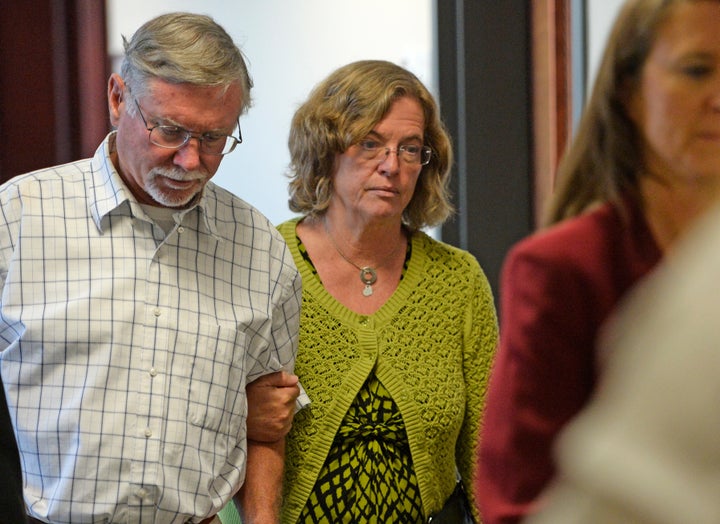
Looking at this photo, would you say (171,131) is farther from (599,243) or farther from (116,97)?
(599,243)

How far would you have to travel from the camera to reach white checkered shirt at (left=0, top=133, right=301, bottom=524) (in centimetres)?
183

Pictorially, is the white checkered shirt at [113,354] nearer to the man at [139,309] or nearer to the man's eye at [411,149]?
the man at [139,309]

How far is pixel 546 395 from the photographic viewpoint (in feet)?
3.15

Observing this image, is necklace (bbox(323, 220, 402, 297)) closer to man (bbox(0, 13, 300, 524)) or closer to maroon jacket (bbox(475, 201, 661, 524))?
man (bbox(0, 13, 300, 524))

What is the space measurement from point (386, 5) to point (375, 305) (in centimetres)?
141

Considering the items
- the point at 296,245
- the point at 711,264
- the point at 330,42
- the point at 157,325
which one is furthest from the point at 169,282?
the point at 330,42

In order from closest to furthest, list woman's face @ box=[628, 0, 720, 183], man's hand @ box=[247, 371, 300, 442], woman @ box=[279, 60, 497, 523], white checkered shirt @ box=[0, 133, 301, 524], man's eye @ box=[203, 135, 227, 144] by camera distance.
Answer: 1. woman's face @ box=[628, 0, 720, 183]
2. white checkered shirt @ box=[0, 133, 301, 524]
3. man's eye @ box=[203, 135, 227, 144]
4. man's hand @ box=[247, 371, 300, 442]
5. woman @ box=[279, 60, 497, 523]

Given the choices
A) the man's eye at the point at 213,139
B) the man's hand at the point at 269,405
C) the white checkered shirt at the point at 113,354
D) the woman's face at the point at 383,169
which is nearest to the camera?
the white checkered shirt at the point at 113,354

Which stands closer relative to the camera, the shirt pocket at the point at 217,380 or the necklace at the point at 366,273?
the shirt pocket at the point at 217,380

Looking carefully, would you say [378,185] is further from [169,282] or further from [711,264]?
[711,264]

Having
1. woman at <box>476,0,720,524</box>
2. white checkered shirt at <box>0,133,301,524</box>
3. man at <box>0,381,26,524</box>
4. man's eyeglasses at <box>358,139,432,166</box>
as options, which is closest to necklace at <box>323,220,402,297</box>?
man's eyeglasses at <box>358,139,432,166</box>

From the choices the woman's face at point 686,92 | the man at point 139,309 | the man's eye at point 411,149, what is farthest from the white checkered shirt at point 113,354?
the woman's face at point 686,92

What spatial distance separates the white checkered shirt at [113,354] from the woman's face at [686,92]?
116 cm

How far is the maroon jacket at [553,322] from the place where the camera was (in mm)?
954
